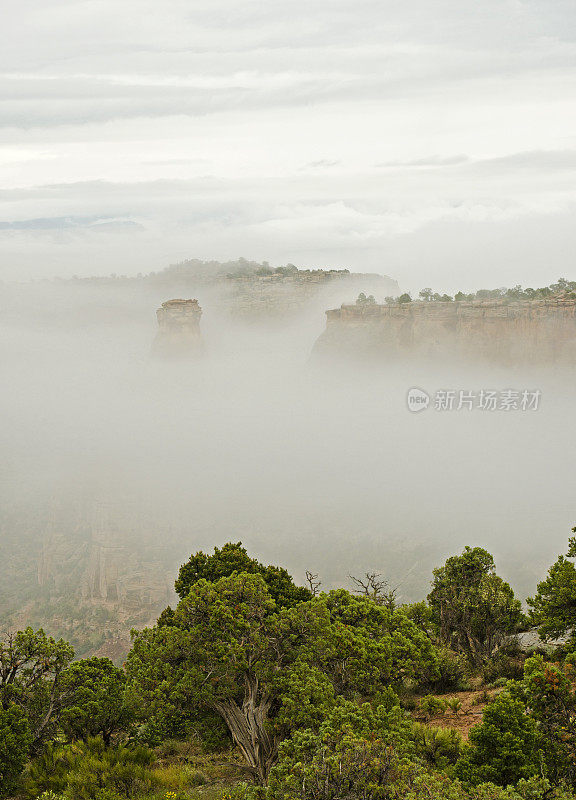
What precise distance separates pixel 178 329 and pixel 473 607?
112 meters

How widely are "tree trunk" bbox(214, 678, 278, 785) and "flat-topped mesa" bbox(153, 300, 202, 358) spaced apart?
383 ft

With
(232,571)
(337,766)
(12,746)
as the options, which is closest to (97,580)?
(232,571)

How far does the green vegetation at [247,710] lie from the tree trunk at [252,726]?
0.14 ft

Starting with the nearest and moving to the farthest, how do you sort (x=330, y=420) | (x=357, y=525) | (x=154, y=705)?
(x=154, y=705), (x=357, y=525), (x=330, y=420)

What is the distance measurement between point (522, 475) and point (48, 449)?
79.8 m

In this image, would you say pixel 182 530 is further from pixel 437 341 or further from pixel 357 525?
pixel 437 341

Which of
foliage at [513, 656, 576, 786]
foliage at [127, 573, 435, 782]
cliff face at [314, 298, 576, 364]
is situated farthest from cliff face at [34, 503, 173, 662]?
cliff face at [314, 298, 576, 364]

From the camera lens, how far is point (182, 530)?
87.8 metres

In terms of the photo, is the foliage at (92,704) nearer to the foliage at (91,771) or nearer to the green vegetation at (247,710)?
the green vegetation at (247,710)

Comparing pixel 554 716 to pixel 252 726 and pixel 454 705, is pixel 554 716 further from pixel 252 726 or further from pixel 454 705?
pixel 454 705

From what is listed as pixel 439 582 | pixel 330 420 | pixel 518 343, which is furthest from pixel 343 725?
pixel 330 420

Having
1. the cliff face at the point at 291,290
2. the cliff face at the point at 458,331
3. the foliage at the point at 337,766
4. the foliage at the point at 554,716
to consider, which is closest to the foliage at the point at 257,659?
the foliage at the point at 337,766

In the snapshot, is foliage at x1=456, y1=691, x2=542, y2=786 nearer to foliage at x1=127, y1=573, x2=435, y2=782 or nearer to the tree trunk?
foliage at x1=127, y1=573, x2=435, y2=782

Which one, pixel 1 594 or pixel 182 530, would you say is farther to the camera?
pixel 182 530
